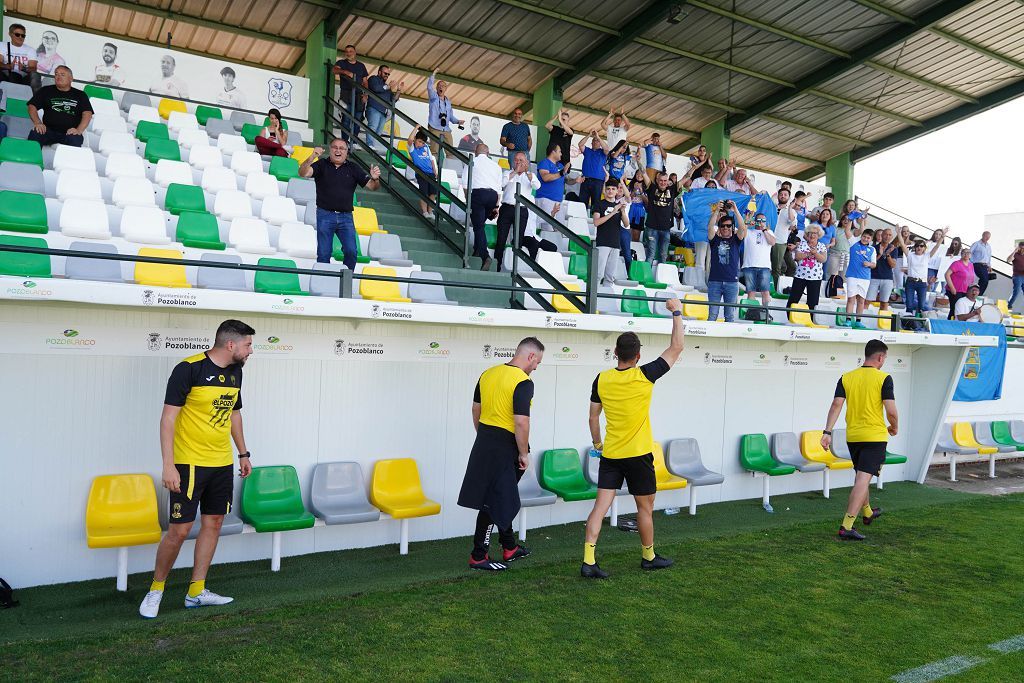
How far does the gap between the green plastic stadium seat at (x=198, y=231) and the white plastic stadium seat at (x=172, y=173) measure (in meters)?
1.30

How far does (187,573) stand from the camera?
5.45 m

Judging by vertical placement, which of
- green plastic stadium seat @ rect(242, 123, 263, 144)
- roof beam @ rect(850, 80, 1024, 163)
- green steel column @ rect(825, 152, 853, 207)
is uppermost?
roof beam @ rect(850, 80, 1024, 163)

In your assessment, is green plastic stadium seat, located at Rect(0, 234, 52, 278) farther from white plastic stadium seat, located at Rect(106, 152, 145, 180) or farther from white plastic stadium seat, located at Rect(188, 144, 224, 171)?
white plastic stadium seat, located at Rect(188, 144, 224, 171)

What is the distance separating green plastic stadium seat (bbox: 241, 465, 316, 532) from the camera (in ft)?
18.2

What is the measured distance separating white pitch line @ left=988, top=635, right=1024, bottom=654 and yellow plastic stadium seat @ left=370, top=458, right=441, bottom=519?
12.6 feet

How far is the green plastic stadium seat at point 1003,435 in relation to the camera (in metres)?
12.2

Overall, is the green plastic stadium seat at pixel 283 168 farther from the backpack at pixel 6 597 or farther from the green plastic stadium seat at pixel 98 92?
the backpack at pixel 6 597

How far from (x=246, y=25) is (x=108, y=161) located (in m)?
6.74

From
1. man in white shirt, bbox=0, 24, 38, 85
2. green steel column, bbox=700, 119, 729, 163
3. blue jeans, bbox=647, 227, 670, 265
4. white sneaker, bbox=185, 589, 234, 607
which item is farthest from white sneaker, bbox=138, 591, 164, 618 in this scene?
green steel column, bbox=700, 119, 729, 163

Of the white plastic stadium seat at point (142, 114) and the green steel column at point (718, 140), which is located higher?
the green steel column at point (718, 140)

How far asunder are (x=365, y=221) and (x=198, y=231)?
1929mm

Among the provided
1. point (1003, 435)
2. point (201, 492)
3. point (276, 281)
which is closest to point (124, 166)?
point (276, 281)

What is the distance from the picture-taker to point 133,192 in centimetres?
791

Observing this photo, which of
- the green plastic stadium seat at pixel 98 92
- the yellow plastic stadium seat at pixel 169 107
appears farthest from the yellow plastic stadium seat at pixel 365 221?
the green plastic stadium seat at pixel 98 92
